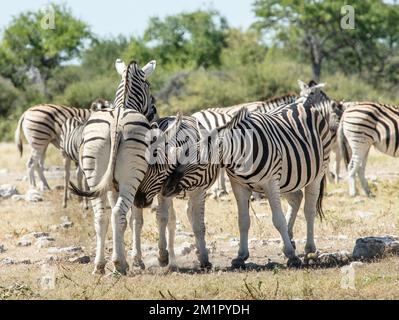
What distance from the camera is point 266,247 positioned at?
382 inches

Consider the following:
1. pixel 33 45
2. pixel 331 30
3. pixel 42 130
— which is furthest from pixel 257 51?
pixel 42 130

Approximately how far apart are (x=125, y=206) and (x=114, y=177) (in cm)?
29

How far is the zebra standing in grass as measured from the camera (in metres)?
14.3

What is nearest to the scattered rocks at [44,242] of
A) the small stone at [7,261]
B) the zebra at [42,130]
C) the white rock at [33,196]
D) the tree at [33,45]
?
the small stone at [7,261]

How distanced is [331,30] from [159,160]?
39.4 m

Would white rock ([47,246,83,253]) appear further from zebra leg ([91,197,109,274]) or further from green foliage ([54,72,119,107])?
green foliage ([54,72,119,107])

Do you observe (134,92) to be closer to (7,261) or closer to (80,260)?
(80,260)

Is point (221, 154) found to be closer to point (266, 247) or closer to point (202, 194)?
point (202, 194)

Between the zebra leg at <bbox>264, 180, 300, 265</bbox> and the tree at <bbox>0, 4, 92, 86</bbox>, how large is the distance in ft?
125

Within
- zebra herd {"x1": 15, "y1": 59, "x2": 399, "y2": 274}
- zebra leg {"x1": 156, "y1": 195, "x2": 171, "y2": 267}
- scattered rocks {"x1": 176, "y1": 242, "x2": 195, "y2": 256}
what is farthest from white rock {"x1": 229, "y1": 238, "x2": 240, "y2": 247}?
zebra leg {"x1": 156, "y1": 195, "x2": 171, "y2": 267}

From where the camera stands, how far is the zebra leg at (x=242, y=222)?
27.4ft

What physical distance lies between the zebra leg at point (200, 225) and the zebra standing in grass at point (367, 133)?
618 cm

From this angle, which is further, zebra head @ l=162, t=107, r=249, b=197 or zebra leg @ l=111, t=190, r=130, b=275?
zebra head @ l=162, t=107, r=249, b=197
